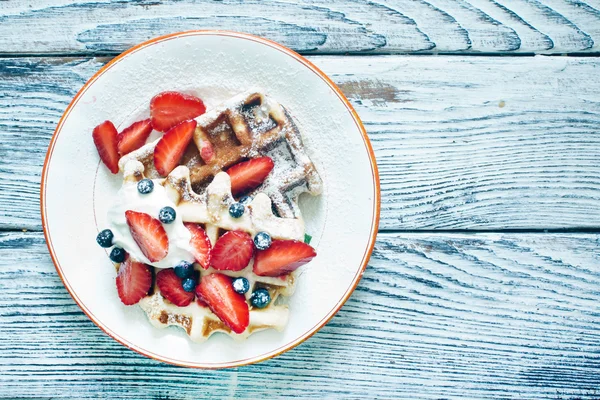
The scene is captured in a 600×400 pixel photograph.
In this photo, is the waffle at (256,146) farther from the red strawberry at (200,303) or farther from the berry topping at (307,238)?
the red strawberry at (200,303)

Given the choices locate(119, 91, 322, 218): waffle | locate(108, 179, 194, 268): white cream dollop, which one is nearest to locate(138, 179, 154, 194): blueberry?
locate(108, 179, 194, 268): white cream dollop

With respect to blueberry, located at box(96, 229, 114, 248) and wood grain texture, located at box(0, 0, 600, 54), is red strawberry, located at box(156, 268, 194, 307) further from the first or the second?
wood grain texture, located at box(0, 0, 600, 54)

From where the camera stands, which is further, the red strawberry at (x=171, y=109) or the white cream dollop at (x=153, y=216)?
the red strawberry at (x=171, y=109)

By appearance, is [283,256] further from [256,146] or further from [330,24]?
[330,24]

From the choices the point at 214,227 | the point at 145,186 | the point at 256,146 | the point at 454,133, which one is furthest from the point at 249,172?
the point at 454,133

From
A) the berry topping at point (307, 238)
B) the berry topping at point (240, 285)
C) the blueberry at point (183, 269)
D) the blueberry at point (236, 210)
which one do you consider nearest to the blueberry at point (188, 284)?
the blueberry at point (183, 269)

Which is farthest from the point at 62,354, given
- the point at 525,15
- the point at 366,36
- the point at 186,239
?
the point at 525,15
